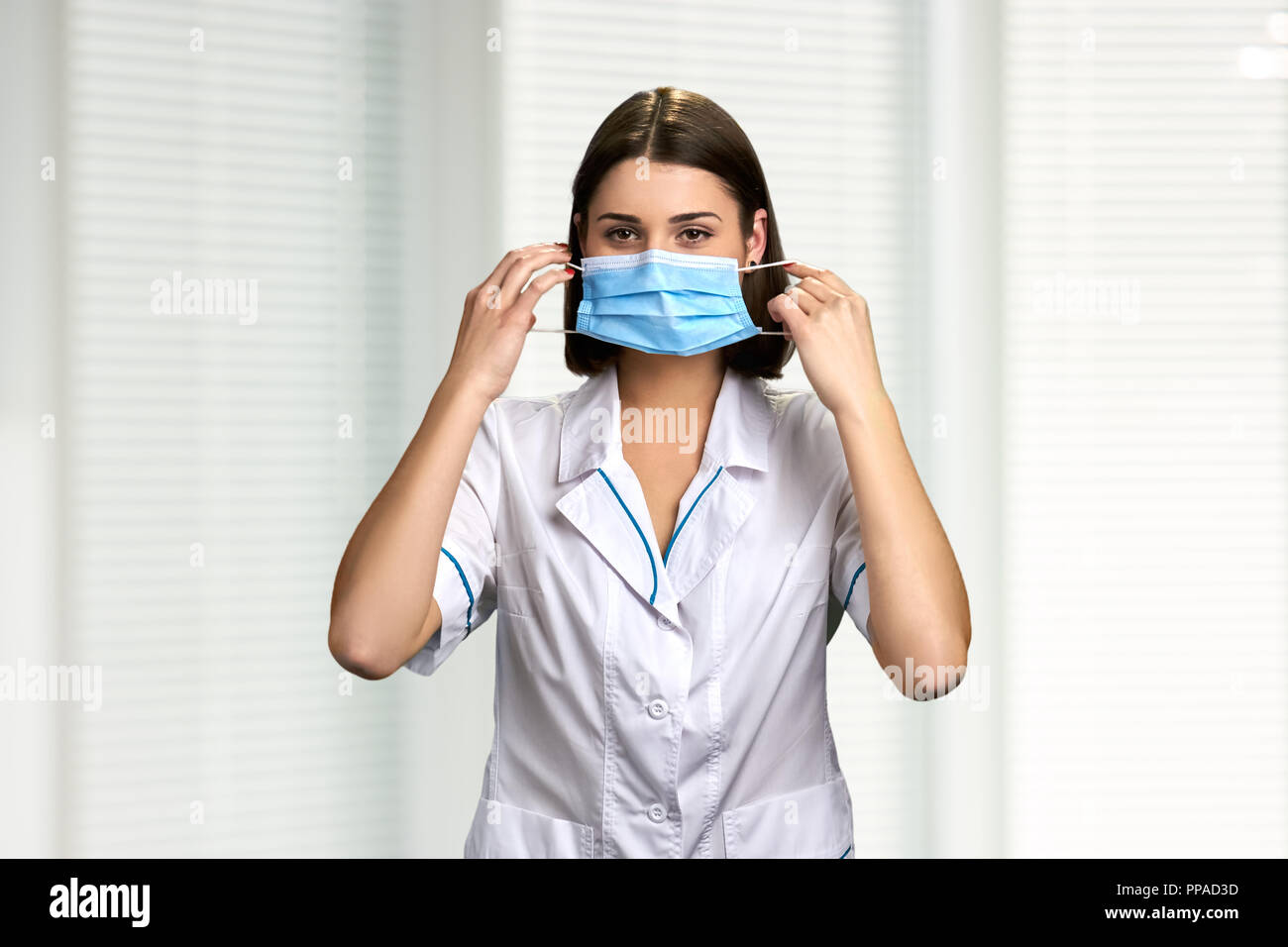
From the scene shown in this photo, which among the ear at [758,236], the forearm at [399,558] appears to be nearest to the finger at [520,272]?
the forearm at [399,558]

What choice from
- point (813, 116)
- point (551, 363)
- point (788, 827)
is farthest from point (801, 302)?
point (813, 116)

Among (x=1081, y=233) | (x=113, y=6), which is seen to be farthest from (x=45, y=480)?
(x=1081, y=233)

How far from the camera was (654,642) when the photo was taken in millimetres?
1326

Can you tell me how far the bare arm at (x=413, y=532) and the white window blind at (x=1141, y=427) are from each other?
1.51 meters

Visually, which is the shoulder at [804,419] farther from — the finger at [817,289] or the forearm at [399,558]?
the forearm at [399,558]

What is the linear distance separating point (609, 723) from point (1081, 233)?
5.67ft

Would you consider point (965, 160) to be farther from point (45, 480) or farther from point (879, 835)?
point (45, 480)

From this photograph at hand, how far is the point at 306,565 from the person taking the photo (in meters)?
2.29

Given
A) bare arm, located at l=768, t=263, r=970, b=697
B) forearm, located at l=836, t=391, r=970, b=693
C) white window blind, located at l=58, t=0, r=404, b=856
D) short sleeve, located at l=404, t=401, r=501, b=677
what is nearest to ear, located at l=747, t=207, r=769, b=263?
bare arm, located at l=768, t=263, r=970, b=697

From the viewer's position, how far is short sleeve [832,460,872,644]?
52.6 inches

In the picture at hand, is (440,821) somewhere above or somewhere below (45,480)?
below

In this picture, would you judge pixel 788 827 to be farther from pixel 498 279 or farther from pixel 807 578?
pixel 498 279

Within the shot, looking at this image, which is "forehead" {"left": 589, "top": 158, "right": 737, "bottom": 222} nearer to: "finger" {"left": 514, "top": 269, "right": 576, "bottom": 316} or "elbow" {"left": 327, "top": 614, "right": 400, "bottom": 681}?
"finger" {"left": 514, "top": 269, "right": 576, "bottom": 316}
